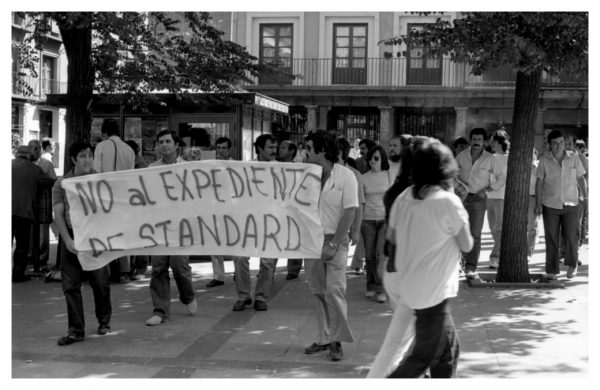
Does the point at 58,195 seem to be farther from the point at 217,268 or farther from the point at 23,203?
the point at 23,203

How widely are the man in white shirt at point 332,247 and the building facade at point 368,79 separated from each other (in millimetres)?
21108

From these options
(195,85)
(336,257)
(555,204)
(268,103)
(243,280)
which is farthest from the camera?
(268,103)

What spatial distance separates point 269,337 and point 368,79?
21.7 meters

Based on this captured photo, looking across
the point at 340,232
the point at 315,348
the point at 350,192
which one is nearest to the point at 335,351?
the point at 315,348

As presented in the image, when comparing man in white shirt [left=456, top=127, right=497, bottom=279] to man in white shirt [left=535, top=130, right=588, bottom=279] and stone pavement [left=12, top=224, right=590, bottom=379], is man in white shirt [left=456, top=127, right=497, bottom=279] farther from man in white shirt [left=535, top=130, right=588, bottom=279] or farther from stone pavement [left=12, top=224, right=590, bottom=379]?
stone pavement [left=12, top=224, right=590, bottom=379]

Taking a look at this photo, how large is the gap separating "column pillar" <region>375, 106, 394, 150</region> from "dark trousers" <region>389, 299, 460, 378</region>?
2330 cm

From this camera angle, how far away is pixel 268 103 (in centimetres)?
1395

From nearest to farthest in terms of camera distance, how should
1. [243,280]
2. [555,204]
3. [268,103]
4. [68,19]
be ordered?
[243,280], [68,19], [555,204], [268,103]

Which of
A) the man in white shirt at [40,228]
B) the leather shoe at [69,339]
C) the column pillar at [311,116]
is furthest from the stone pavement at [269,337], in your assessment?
the column pillar at [311,116]

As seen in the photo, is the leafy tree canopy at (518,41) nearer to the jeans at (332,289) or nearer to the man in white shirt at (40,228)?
the jeans at (332,289)

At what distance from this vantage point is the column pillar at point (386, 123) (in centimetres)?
2781

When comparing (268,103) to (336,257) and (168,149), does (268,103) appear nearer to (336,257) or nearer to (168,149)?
(168,149)
